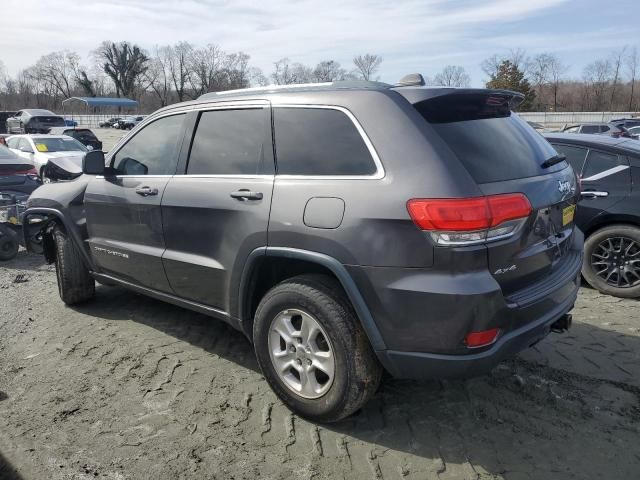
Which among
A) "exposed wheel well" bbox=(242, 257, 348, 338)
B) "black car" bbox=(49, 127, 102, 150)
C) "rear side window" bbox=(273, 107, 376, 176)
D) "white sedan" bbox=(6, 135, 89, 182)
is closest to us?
"rear side window" bbox=(273, 107, 376, 176)

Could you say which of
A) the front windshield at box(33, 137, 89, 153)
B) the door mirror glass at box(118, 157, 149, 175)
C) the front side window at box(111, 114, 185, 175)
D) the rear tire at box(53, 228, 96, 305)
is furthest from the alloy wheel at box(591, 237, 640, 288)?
the front windshield at box(33, 137, 89, 153)

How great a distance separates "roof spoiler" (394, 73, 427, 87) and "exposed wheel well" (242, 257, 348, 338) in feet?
3.88

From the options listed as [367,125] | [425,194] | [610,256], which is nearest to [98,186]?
[367,125]

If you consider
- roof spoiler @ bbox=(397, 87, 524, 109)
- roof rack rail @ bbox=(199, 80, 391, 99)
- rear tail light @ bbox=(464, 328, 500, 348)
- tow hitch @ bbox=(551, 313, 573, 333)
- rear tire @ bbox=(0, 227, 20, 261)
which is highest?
roof rack rail @ bbox=(199, 80, 391, 99)

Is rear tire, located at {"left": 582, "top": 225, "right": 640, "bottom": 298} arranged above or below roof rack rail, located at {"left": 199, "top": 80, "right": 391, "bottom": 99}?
below

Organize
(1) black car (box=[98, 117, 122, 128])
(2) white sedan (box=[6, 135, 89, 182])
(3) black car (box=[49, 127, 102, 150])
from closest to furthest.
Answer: (2) white sedan (box=[6, 135, 89, 182])
(3) black car (box=[49, 127, 102, 150])
(1) black car (box=[98, 117, 122, 128])

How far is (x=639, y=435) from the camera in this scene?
9.75ft

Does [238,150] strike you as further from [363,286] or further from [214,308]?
[363,286]

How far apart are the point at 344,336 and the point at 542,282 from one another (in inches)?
44.9

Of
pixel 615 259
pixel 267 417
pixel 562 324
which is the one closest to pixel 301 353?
pixel 267 417

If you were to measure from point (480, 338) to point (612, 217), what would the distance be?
135 inches

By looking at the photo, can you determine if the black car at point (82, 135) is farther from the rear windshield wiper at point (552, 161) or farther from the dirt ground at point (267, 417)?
the rear windshield wiper at point (552, 161)

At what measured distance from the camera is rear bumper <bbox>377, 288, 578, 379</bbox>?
8.54 ft

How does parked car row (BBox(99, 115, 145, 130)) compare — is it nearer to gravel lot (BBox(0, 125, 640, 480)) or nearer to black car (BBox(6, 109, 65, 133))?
black car (BBox(6, 109, 65, 133))
